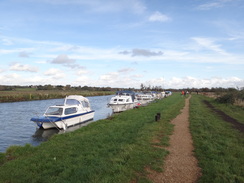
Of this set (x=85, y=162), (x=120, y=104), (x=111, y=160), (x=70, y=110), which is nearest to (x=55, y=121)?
(x=70, y=110)

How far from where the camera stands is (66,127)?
17516mm

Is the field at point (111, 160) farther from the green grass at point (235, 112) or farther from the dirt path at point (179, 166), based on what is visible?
the green grass at point (235, 112)

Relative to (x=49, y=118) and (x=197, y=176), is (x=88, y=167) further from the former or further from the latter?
(x=49, y=118)

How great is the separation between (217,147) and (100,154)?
5.14 m

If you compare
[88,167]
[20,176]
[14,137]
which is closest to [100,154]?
[88,167]

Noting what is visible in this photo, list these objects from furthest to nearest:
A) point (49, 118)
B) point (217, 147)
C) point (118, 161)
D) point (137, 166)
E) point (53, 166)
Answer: point (49, 118) → point (217, 147) → point (53, 166) → point (118, 161) → point (137, 166)

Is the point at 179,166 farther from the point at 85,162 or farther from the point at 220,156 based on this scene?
the point at 85,162

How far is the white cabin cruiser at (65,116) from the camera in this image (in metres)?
16.6

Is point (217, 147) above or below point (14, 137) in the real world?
above

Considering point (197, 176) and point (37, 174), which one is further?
point (37, 174)

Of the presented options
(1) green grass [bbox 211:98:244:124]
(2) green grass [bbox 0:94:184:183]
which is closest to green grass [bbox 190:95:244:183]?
(2) green grass [bbox 0:94:184:183]

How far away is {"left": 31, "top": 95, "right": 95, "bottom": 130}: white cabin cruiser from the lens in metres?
16.6

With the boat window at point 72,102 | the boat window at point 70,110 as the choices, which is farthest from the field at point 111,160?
the boat window at point 72,102

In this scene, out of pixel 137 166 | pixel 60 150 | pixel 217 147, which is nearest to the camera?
pixel 137 166
